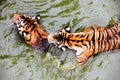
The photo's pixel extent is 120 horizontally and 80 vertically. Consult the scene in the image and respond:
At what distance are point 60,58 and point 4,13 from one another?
0.21m

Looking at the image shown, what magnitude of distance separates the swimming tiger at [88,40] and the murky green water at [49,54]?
0.02 metres

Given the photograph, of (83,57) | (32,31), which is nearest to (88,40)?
(83,57)

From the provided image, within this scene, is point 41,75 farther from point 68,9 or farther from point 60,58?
point 68,9

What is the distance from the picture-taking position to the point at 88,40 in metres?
1.18

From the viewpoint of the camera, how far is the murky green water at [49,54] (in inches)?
46.3

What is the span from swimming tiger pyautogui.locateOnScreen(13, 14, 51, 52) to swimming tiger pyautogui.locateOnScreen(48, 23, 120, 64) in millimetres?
20

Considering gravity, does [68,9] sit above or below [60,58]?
above

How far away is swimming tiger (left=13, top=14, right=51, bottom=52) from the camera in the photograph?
117cm

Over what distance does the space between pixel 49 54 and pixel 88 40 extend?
0.12 metres

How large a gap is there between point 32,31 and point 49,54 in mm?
82

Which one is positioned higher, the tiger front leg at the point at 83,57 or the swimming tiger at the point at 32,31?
the swimming tiger at the point at 32,31

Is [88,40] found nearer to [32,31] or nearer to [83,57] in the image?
[83,57]

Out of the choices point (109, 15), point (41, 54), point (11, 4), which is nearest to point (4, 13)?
point (11, 4)

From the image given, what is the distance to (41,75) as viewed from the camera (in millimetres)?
1178
